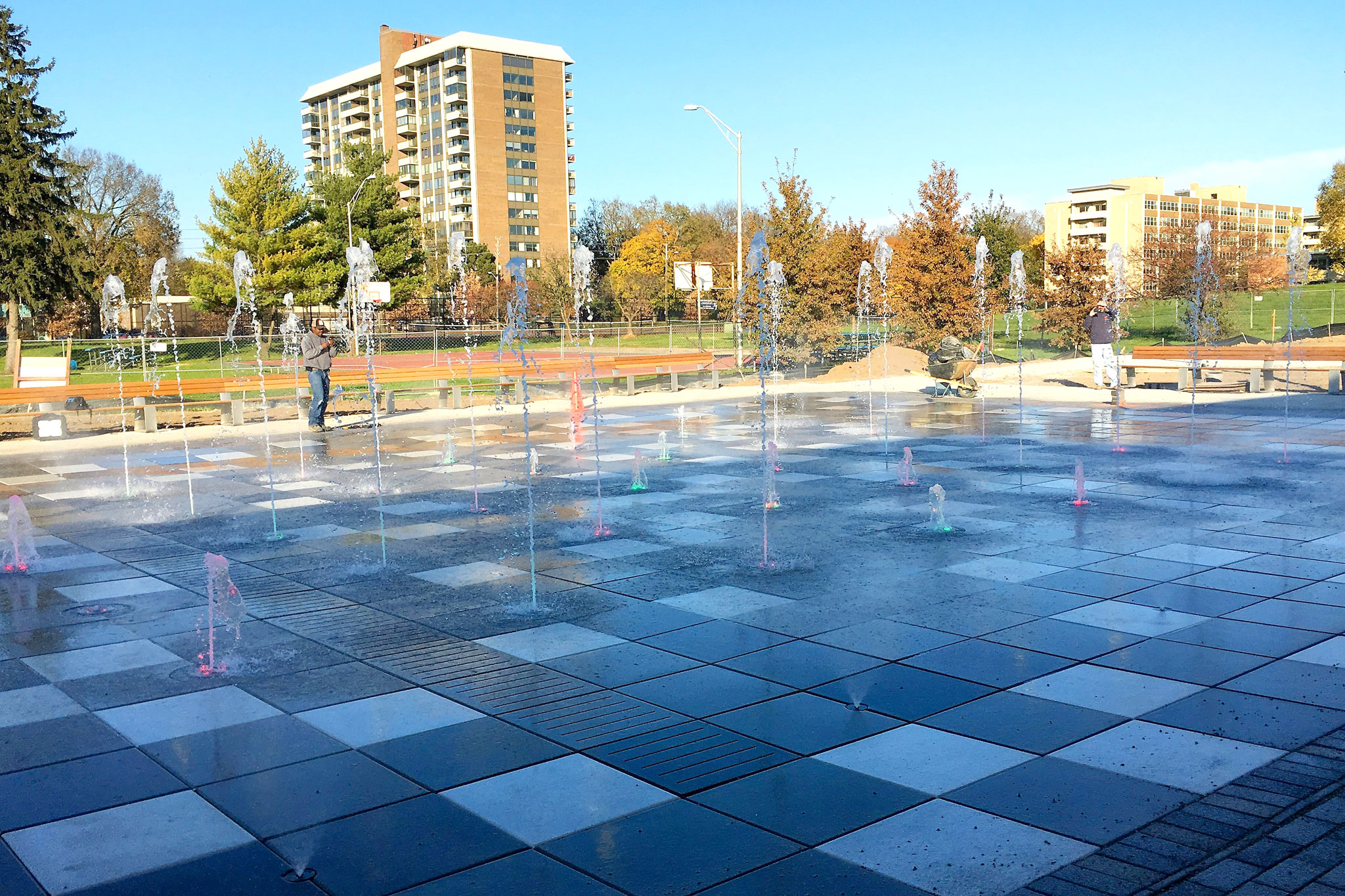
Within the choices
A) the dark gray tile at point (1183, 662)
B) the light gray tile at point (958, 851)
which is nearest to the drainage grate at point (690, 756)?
the light gray tile at point (958, 851)

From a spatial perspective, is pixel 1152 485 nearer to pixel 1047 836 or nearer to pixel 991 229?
pixel 1047 836

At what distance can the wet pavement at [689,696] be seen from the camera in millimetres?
3680

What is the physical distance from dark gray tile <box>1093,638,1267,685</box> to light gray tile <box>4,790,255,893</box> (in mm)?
4179

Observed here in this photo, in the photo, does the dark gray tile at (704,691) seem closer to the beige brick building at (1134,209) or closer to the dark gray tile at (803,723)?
the dark gray tile at (803,723)

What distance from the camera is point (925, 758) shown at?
4.41 meters

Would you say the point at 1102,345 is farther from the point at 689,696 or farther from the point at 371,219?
the point at 371,219

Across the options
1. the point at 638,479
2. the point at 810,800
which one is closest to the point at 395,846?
the point at 810,800

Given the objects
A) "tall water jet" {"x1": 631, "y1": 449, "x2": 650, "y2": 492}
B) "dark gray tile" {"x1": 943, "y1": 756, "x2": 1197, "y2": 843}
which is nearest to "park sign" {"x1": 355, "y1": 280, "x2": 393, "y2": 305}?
"tall water jet" {"x1": 631, "y1": 449, "x2": 650, "y2": 492}

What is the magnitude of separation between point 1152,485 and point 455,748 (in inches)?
337

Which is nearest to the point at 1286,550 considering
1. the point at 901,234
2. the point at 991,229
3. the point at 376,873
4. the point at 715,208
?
the point at 376,873

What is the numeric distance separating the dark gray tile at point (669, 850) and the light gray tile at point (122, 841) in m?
1.21

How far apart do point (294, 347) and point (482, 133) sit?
93001 millimetres

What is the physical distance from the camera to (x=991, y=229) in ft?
169

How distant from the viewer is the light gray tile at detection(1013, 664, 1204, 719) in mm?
4961
